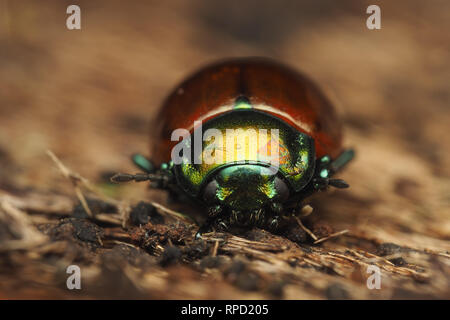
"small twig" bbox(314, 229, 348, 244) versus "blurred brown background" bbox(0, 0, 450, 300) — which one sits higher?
"blurred brown background" bbox(0, 0, 450, 300)

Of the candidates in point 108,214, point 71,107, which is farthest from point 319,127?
point 71,107

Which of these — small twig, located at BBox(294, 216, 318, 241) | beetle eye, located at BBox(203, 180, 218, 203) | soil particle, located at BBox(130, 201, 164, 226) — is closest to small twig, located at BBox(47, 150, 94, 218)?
soil particle, located at BBox(130, 201, 164, 226)

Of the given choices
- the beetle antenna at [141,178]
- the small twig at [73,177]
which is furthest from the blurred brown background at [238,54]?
the beetle antenna at [141,178]

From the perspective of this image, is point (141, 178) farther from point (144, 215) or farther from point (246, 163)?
point (246, 163)

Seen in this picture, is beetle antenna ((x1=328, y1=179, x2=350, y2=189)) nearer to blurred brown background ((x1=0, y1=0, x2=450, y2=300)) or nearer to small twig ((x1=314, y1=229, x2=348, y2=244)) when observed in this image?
small twig ((x1=314, y1=229, x2=348, y2=244))

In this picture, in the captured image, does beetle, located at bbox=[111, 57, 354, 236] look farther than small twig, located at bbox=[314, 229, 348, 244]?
No

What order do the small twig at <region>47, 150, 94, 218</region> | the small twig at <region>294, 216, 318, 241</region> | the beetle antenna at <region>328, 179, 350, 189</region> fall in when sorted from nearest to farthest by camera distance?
the beetle antenna at <region>328, 179, 350, 189</region> → the small twig at <region>294, 216, 318, 241</region> → the small twig at <region>47, 150, 94, 218</region>

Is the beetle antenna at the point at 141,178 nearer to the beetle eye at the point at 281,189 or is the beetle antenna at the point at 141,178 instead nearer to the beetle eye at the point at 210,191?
the beetle eye at the point at 210,191
